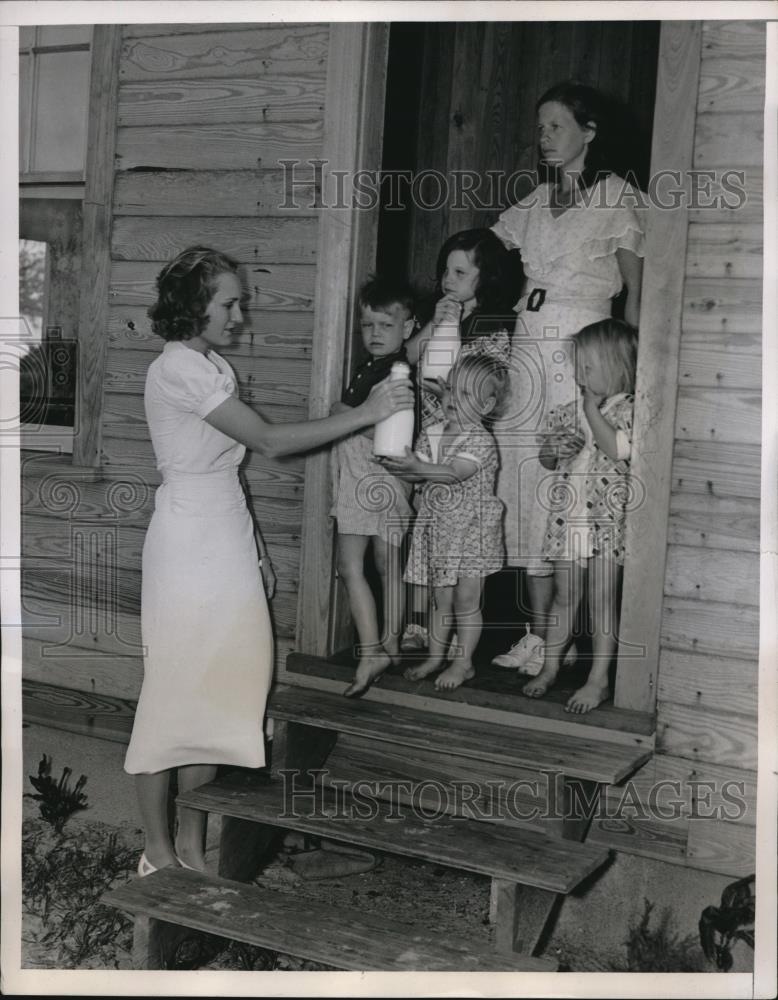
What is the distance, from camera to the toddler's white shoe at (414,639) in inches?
159

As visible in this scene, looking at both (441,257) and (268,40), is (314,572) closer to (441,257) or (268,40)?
(441,257)

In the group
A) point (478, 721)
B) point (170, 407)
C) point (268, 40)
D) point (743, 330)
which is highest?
point (268, 40)

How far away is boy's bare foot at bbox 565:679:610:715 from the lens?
11.7 ft

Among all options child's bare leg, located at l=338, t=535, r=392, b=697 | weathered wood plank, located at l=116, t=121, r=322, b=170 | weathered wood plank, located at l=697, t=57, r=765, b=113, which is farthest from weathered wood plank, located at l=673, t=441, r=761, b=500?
weathered wood plank, located at l=116, t=121, r=322, b=170

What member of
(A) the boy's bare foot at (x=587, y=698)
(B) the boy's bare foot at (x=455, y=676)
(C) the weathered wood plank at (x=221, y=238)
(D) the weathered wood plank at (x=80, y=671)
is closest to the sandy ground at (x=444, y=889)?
(D) the weathered wood plank at (x=80, y=671)

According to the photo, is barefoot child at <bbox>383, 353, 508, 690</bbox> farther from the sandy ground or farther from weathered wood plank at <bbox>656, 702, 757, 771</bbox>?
the sandy ground

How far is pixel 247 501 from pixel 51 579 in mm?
793

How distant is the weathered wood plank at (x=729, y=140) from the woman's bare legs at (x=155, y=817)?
250 cm

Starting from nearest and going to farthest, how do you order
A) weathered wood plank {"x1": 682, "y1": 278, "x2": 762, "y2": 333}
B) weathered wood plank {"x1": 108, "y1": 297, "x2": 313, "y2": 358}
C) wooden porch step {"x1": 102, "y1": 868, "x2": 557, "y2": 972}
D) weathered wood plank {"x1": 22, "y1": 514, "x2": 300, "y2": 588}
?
1. wooden porch step {"x1": 102, "y1": 868, "x2": 557, "y2": 972}
2. weathered wood plank {"x1": 682, "y1": 278, "x2": 762, "y2": 333}
3. weathered wood plank {"x1": 108, "y1": 297, "x2": 313, "y2": 358}
4. weathered wood plank {"x1": 22, "y1": 514, "x2": 300, "y2": 588}

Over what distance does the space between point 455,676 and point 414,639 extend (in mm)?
353

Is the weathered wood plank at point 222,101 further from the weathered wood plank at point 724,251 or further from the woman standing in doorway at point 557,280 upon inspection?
the weathered wood plank at point 724,251

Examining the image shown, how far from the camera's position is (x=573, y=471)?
3.70m

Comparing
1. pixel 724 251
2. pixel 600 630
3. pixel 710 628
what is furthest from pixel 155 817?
pixel 724 251

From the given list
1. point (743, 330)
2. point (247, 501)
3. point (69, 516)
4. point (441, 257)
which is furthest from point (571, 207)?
point (69, 516)
